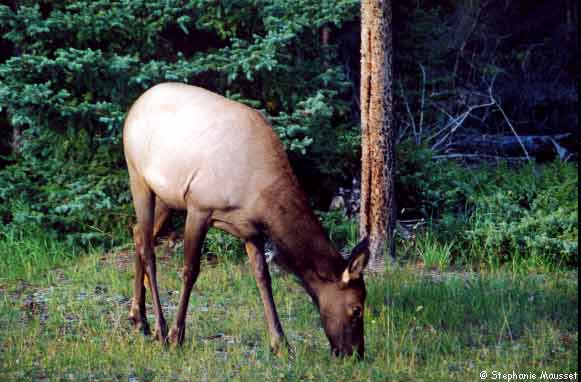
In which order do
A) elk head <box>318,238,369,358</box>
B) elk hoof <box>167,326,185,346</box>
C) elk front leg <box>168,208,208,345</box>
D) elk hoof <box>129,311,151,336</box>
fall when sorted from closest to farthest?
elk head <box>318,238,369,358</box> → elk front leg <box>168,208,208,345</box> → elk hoof <box>167,326,185,346</box> → elk hoof <box>129,311,151,336</box>

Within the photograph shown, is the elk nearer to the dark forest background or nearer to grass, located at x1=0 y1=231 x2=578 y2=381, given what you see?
grass, located at x1=0 y1=231 x2=578 y2=381

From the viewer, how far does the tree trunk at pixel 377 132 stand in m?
8.83

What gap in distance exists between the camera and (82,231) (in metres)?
10.1

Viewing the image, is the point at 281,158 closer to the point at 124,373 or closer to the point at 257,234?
the point at 257,234

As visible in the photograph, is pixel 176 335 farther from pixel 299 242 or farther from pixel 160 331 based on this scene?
pixel 299 242

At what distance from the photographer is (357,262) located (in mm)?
5953

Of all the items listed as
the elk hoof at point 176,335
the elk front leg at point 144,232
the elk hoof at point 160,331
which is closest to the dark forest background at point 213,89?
the elk front leg at point 144,232

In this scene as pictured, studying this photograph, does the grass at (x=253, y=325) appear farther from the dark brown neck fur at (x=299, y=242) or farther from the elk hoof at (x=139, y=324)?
the dark brown neck fur at (x=299, y=242)

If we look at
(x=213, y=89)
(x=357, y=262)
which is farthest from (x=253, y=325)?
(x=213, y=89)

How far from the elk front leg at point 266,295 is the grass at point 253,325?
155 mm

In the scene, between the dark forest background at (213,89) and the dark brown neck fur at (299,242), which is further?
the dark forest background at (213,89)

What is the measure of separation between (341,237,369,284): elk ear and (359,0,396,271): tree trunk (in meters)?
3.05

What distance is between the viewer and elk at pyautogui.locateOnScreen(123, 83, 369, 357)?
606 centimetres

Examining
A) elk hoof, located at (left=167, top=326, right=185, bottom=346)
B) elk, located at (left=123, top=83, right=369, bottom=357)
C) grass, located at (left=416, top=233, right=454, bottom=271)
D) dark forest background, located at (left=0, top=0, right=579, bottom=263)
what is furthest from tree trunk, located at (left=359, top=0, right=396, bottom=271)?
elk hoof, located at (left=167, top=326, right=185, bottom=346)
